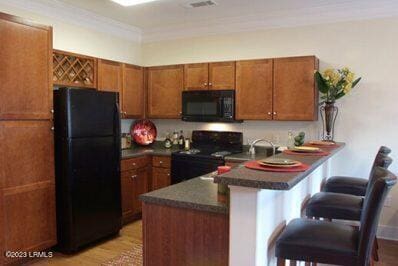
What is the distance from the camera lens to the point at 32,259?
328 cm

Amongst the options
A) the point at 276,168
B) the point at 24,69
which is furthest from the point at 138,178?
the point at 276,168

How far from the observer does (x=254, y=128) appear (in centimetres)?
457

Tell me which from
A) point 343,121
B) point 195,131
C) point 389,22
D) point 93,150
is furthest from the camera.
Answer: point 195,131

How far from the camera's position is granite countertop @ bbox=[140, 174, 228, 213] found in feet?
6.05

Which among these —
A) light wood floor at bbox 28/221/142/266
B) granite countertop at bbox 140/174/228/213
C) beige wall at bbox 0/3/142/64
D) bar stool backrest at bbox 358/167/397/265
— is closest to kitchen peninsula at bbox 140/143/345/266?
granite countertop at bbox 140/174/228/213

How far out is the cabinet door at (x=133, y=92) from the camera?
4.65m

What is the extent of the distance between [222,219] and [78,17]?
345 cm

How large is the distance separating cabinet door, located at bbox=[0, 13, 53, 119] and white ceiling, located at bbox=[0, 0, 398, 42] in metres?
0.73

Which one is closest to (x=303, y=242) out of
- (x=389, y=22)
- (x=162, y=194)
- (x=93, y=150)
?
(x=162, y=194)

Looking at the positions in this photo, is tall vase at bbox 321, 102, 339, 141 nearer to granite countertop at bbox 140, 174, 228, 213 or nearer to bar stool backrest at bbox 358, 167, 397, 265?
granite countertop at bbox 140, 174, 228, 213

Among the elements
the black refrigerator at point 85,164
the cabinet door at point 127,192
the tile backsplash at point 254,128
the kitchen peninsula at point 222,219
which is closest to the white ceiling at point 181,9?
the black refrigerator at point 85,164

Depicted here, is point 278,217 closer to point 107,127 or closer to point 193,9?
point 107,127

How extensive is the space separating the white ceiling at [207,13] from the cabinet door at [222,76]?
567 mm

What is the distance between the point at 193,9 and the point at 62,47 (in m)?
1.63
